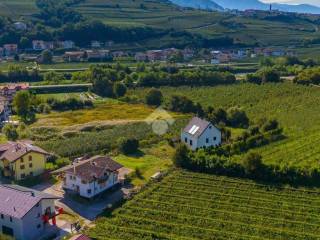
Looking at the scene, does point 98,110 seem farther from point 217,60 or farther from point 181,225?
point 217,60

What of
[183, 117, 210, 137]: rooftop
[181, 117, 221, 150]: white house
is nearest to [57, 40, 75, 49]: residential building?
[183, 117, 210, 137]: rooftop

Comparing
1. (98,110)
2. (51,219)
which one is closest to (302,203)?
(51,219)

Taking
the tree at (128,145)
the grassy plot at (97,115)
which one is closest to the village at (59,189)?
the tree at (128,145)

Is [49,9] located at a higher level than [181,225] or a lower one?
higher

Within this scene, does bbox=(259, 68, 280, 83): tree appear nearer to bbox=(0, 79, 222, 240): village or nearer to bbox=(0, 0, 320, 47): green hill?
bbox=(0, 79, 222, 240): village

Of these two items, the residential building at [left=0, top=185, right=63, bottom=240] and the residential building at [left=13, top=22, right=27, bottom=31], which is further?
the residential building at [left=13, top=22, right=27, bottom=31]
